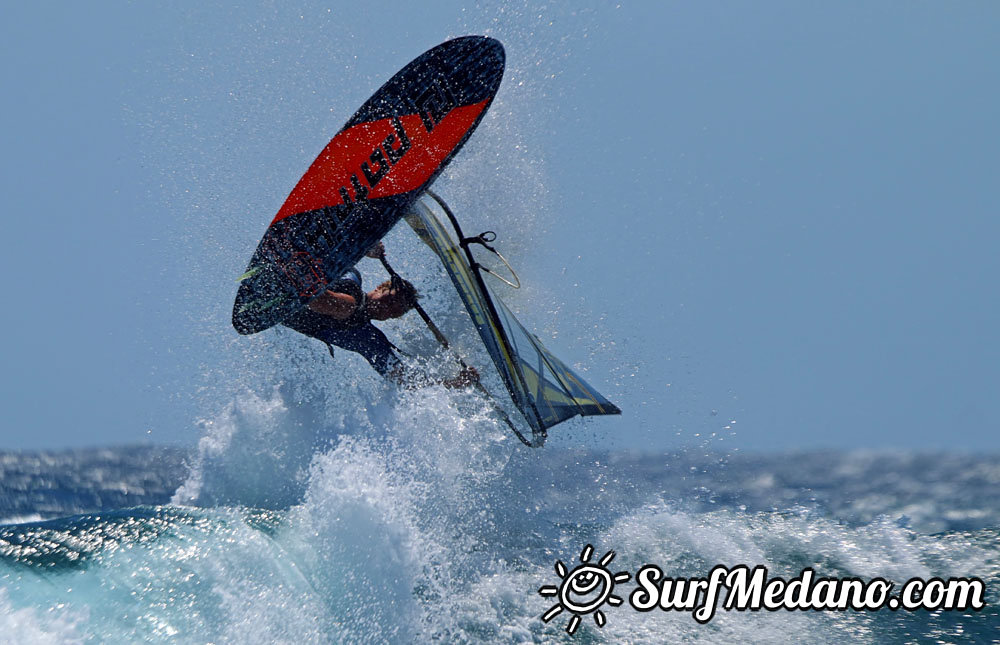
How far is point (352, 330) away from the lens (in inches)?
264

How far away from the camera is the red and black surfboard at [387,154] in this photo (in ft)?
18.6

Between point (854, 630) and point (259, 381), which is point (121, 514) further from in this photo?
point (854, 630)

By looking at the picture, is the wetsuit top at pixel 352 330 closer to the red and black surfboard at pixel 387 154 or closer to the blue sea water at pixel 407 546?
the red and black surfboard at pixel 387 154

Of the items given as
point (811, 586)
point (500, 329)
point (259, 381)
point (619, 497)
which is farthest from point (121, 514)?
point (811, 586)

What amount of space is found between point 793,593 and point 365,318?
4.35 metres

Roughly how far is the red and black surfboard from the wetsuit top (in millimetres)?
357

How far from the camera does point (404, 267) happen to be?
791cm

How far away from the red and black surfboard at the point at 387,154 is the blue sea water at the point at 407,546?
5.72 ft

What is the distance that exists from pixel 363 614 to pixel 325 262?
293 cm

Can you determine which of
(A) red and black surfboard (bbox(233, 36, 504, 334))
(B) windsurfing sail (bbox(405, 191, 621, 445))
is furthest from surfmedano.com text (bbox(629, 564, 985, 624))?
(A) red and black surfboard (bbox(233, 36, 504, 334))

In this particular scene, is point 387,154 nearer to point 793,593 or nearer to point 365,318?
point 365,318

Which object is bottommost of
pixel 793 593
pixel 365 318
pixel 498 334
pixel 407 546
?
pixel 407 546

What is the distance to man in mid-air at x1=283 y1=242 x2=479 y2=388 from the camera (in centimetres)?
635

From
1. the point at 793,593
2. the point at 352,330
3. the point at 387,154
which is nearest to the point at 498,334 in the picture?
the point at 352,330
